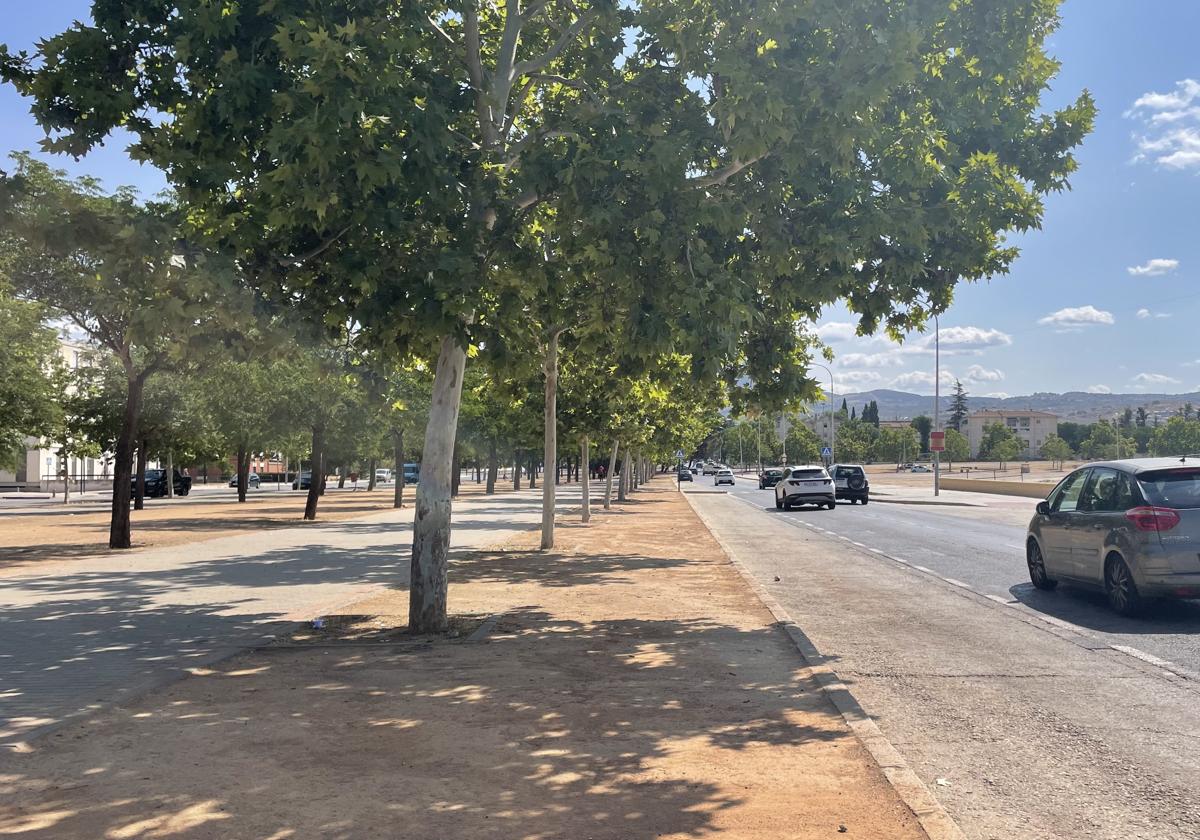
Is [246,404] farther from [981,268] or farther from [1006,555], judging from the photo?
[981,268]

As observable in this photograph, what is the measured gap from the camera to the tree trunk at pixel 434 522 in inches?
360

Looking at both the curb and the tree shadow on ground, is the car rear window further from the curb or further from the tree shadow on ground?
the tree shadow on ground

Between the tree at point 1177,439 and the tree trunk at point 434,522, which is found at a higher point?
the tree at point 1177,439

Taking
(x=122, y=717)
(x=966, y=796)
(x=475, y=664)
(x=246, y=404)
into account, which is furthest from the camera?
(x=246, y=404)

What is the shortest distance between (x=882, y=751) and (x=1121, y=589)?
6.24m

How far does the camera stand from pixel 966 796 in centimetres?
478

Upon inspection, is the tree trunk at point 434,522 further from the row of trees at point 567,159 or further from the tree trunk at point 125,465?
the tree trunk at point 125,465

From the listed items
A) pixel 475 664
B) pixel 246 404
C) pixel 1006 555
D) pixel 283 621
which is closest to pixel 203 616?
pixel 283 621

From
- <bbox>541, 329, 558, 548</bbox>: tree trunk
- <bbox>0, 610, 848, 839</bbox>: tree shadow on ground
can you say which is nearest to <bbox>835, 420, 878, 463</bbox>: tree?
<bbox>541, 329, 558, 548</bbox>: tree trunk

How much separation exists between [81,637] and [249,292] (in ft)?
12.4

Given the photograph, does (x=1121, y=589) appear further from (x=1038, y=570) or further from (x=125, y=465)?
(x=125, y=465)

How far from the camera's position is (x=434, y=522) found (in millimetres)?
9164

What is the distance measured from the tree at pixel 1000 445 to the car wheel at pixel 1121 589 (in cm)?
14247

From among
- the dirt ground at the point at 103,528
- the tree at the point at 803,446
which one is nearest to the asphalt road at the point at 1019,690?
the dirt ground at the point at 103,528
